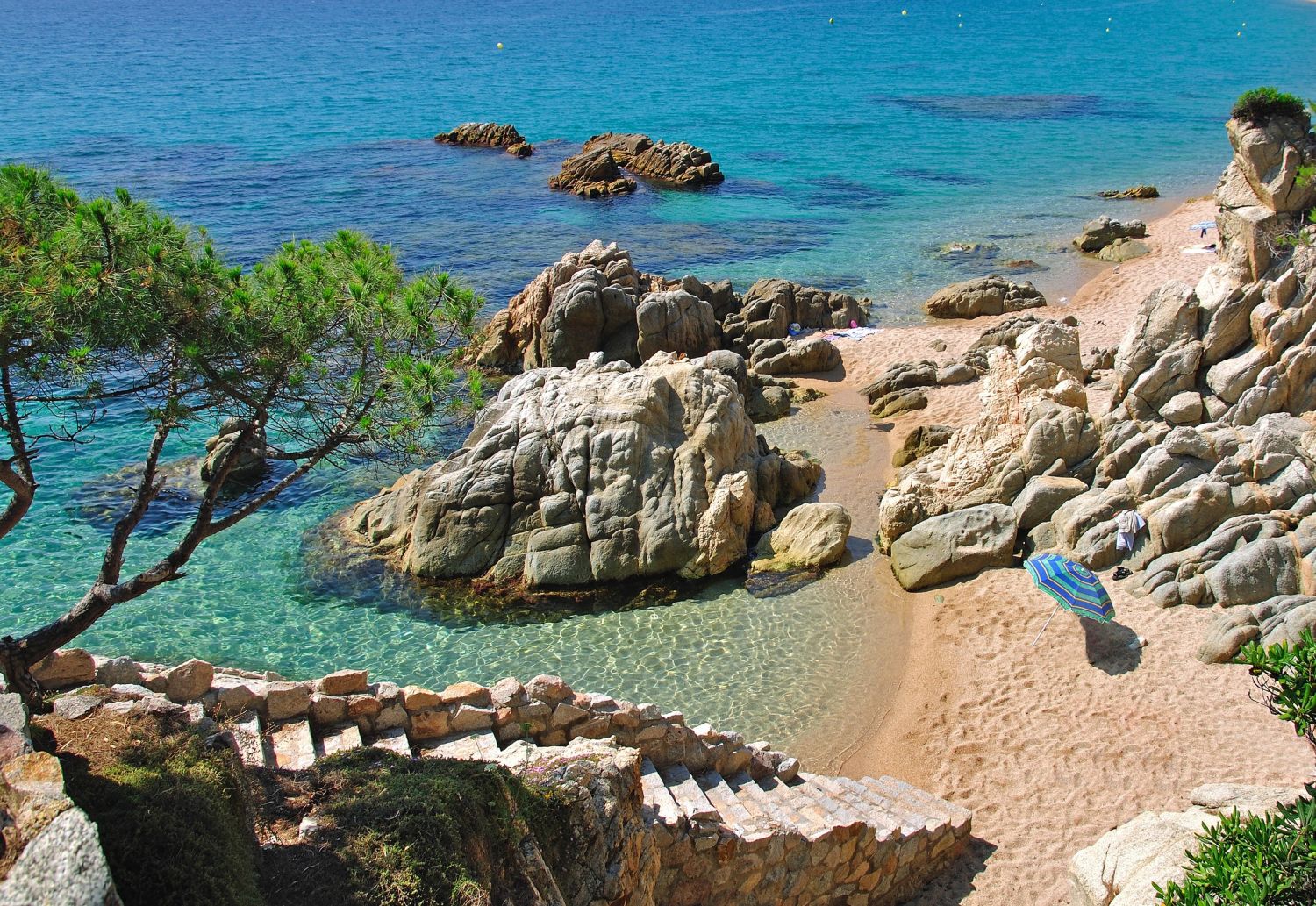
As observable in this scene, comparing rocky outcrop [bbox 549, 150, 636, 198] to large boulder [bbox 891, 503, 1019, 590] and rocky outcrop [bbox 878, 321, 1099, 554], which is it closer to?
rocky outcrop [bbox 878, 321, 1099, 554]

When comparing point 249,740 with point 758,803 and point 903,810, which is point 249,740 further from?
point 903,810

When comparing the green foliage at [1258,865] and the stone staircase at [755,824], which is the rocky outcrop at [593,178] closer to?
the stone staircase at [755,824]

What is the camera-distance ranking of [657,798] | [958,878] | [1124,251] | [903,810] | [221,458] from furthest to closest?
[1124,251]
[221,458]
[903,810]
[958,878]
[657,798]

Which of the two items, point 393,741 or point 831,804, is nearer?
point 393,741

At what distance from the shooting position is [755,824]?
12.1 metres

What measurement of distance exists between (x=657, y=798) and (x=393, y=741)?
317 cm

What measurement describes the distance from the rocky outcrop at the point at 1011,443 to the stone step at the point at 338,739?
1379cm

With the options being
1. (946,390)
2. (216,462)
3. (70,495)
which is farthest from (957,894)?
(70,495)

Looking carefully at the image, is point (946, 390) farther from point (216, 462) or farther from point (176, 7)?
point (176, 7)

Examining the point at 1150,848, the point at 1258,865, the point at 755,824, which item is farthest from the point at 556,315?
the point at 1258,865

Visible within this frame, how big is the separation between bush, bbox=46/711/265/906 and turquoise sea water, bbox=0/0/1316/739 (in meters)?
10.1

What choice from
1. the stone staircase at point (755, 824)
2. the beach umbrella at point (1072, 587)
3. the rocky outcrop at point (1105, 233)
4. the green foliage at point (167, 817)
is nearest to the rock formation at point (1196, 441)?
the beach umbrella at point (1072, 587)

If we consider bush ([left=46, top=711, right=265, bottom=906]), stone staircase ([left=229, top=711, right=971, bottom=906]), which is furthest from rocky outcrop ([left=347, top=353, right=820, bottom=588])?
bush ([left=46, top=711, right=265, bottom=906])

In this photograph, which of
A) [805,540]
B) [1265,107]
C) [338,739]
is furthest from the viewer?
[805,540]
